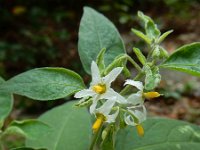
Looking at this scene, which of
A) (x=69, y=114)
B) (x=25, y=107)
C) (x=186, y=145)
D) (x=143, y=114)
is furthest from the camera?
(x=25, y=107)

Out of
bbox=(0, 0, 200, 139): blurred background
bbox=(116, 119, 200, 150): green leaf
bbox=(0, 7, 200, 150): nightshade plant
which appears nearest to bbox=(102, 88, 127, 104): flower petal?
bbox=(0, 7, 200, 150): nightshade plant

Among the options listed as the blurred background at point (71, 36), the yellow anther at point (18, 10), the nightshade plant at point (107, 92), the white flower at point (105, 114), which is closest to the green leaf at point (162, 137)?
the nightshade plant at point (107, 92)

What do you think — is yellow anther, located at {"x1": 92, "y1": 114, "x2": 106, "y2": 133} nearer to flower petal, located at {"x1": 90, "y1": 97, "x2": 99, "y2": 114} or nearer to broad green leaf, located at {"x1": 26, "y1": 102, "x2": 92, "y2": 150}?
flower petal, located at {"x1": 90, "y1": 97, "x2": 99, "y2": 114}

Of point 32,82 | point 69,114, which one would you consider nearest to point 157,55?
point 32,82

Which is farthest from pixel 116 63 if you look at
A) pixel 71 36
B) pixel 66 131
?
pixel 71 36

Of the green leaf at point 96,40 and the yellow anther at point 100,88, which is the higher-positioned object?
the green leaf at point 96,40

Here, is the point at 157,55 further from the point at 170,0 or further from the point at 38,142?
the point at 170,0

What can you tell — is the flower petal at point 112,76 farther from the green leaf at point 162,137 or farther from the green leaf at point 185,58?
the green leaf at point 162,137
